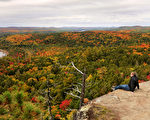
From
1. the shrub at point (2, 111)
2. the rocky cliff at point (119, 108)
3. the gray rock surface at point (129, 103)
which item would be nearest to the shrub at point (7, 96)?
the shrub at point (2, 111)

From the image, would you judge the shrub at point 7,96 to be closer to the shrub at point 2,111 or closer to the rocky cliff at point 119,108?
the shrub at point 2,111

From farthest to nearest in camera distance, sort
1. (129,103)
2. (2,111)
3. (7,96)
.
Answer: (2,111), (7,96), (129,103)

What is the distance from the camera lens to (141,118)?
14.9 feet

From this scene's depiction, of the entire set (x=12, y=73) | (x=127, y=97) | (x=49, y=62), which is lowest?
(x=12, y=73)

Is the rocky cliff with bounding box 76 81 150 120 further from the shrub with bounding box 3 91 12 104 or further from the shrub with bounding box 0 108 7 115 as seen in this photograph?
the shrub with bounding box 0 108 7 115

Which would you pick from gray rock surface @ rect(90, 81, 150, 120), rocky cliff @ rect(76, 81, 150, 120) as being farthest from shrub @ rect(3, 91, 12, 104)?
rocky cliff @ rect(76, 81, 150, 120)

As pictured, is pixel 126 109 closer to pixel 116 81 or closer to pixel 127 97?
pixel 127 97

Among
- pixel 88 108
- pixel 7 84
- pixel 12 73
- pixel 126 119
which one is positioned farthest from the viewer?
pixel 12 73

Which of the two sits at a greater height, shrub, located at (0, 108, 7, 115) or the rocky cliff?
the rocky cliff

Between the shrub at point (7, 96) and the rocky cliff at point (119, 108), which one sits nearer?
the rocky cliff at point (119, 108)

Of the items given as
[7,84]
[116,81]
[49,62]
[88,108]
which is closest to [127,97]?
[88,108]

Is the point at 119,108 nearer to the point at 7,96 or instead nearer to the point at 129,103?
the point at 129,103

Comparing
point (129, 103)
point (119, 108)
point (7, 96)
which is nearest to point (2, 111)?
point (7, 96)

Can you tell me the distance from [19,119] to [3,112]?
214cm
